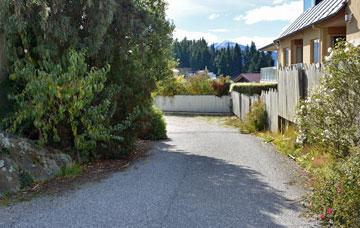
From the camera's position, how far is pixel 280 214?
5.71 metres

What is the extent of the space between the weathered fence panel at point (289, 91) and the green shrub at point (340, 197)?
542cm

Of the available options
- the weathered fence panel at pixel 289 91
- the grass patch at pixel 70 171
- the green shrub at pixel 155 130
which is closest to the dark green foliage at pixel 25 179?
the grass patch at pixel 70 171

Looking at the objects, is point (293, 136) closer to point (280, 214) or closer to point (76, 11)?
point (280, 214)

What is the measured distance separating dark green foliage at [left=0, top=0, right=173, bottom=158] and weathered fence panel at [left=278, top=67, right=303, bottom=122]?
4095 millimetres

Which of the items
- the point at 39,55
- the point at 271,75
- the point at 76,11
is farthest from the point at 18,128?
the point at 271,75

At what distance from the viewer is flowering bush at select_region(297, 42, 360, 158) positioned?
21.2ft

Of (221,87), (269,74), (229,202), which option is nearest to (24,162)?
(229,202)

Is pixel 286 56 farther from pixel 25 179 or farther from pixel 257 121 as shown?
pixel 25 179

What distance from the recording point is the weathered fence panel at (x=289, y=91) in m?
11.0

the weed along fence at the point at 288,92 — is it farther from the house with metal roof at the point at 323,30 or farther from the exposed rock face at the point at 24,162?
the exposed rock face at the point at 24,162

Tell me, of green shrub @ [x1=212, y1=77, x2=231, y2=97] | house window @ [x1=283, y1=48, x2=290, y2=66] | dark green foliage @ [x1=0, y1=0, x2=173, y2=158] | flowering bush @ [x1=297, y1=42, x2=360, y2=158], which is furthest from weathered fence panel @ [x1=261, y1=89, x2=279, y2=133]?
green shrub @ [x1=212, y1=77, x2=231, y2=97]

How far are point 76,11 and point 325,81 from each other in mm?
5456

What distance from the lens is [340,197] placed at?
4.68 m

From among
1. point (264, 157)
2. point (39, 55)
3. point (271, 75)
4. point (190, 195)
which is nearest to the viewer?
point (190, 195)
